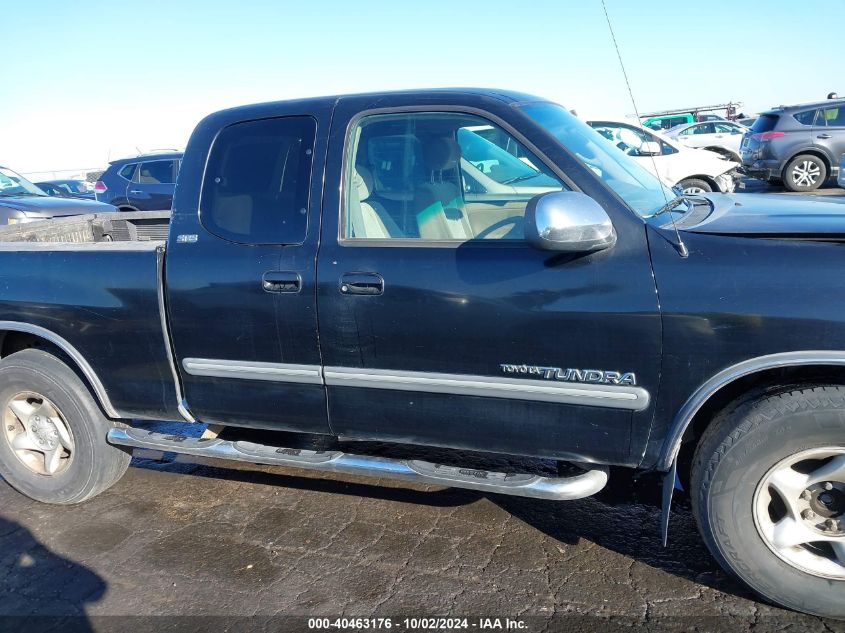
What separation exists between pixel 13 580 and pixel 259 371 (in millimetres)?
1504

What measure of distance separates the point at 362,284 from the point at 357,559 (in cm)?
130

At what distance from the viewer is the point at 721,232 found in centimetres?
242

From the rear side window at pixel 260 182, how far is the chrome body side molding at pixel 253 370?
57cm

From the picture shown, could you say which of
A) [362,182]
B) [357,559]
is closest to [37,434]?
[357,559]

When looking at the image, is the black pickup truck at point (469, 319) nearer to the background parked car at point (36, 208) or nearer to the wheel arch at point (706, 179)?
the background parked car at point (36, 208)

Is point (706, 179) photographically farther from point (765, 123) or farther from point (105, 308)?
point (105, 308)

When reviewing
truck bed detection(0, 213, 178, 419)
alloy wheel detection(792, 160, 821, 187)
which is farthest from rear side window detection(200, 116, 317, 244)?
alloy wheel detection(792, 160, 821, 187)

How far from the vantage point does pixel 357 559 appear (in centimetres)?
304

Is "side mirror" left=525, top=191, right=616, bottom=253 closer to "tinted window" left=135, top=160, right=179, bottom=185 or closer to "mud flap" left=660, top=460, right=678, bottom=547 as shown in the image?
"mud flap" left=660, top=460, right=678, bottom=547

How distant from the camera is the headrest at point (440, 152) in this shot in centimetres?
290

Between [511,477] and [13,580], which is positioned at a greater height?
[511,477]

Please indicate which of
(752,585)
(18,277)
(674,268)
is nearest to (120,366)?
(18,277)

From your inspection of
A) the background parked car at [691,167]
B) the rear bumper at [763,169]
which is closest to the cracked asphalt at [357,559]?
the background parked car at [691,167]

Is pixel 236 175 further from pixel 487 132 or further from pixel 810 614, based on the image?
pixel 810 614
